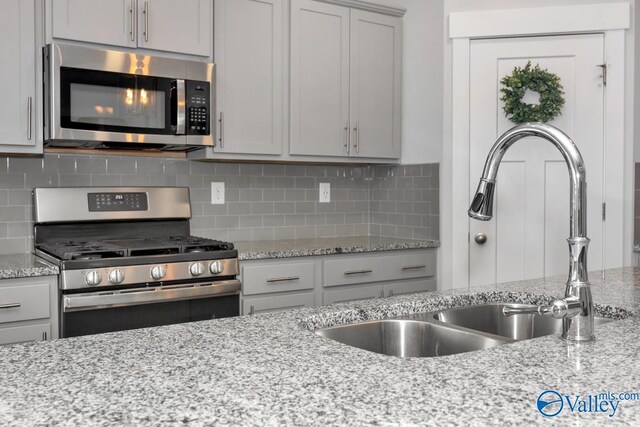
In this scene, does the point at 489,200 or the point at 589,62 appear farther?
the point at 589,62

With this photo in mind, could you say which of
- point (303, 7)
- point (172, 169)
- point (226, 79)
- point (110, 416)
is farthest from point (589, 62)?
point (110, 416)

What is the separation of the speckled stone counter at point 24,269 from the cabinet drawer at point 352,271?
138 centimetres

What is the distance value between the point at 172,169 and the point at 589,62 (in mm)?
2347

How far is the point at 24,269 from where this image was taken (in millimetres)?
2445

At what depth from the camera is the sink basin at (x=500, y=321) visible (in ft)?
5.21

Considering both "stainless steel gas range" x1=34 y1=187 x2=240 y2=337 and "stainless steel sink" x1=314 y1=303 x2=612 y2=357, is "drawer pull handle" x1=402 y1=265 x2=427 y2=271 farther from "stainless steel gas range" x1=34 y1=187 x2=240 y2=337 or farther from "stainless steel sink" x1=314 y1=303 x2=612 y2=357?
"stainless steel sink" x1=314 y1=303 x2=612 y2=357

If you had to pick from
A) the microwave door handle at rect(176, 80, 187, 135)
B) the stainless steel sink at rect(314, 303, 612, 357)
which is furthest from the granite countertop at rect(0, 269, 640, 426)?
the microwave door handle at rect(176, 80, 187, 135)

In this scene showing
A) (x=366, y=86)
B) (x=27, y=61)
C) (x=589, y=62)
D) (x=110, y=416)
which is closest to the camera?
(x=110, y=416)

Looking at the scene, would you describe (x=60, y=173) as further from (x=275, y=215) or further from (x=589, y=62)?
(x=589, y=62)

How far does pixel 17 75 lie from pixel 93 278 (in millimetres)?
938

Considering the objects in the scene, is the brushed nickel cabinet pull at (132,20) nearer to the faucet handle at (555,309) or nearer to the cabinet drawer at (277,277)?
the cabinet drawer at (277,277)

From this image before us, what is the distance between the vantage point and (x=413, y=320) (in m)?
1.53

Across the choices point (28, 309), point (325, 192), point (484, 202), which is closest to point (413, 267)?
point (325, 192)

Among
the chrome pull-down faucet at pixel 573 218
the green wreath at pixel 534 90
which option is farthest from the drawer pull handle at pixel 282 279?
the chrome pull-down faucet at pixel 573 218
